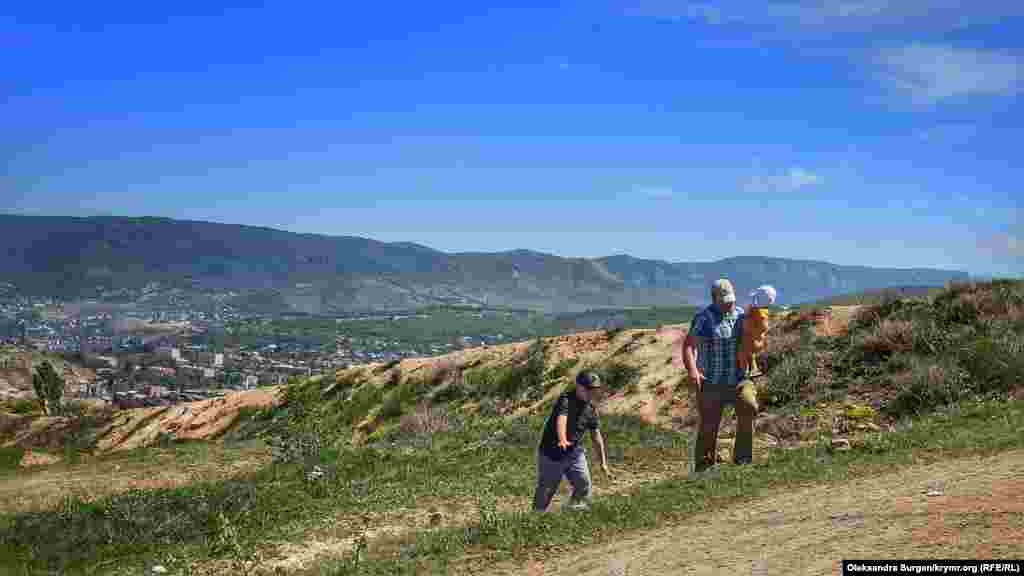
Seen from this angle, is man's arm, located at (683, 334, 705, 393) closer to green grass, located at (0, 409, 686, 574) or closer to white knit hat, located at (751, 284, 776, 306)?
white knit hat, located at (751, 284, 776, 306)

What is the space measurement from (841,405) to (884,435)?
14.0ft

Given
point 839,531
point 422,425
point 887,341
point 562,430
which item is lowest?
point 422,425

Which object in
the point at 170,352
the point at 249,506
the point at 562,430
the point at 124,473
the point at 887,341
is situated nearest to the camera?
the point at 562,430

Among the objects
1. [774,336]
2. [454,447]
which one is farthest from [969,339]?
[454,447]

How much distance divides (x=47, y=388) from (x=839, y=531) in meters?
47.3

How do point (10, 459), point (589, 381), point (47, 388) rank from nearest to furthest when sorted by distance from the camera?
point (589, 381) → point (10, 459) → point (47, 388)

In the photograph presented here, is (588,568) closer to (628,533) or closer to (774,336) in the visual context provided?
(628,533)

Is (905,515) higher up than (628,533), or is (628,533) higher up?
(905,515)

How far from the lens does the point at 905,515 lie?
21.5ft

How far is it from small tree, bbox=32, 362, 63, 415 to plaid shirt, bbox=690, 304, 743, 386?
4291cm

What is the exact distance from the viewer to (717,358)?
948 centimetres

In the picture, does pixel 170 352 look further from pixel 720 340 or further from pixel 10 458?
pixel 720 340

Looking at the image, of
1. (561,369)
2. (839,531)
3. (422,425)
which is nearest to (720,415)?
(839,531)

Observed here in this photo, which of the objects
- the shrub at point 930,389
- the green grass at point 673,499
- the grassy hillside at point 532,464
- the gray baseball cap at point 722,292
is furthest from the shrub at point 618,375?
the gray baseball cap at point 722,292
